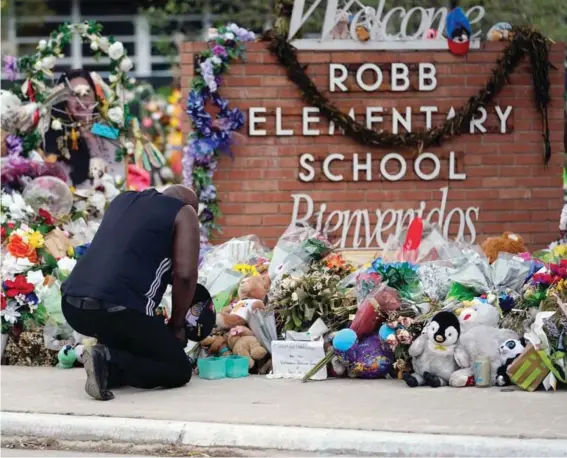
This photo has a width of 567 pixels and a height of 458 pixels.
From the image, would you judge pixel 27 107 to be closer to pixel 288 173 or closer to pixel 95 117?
pixel 95 117

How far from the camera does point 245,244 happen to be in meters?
9.03

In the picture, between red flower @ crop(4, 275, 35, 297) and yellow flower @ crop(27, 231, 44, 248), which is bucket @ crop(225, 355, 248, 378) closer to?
red flower @ crop(4, 275, 35, 297)

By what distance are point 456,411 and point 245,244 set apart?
3033 millimetres

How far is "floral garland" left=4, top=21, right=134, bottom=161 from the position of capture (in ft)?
35.3

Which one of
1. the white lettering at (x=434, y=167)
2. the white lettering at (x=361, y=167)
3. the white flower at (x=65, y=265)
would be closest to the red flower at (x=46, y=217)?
the white flower at (x=65, y=265)

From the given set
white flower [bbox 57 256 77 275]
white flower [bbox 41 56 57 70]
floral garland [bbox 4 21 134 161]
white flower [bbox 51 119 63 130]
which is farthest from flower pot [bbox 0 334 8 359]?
white flower [bbox 41 56 57 70]

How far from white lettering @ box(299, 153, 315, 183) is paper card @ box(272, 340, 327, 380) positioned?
297cm

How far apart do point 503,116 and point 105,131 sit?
3552mm

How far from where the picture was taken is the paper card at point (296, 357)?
7.50 meters

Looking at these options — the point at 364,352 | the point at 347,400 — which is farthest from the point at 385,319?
the point at 347,400

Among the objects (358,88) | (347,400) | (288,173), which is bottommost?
(347,400)

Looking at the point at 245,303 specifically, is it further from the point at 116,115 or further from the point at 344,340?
the point at 116,115

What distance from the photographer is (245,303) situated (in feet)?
26.2

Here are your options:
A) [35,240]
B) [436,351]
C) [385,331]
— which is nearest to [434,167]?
[385,331]
